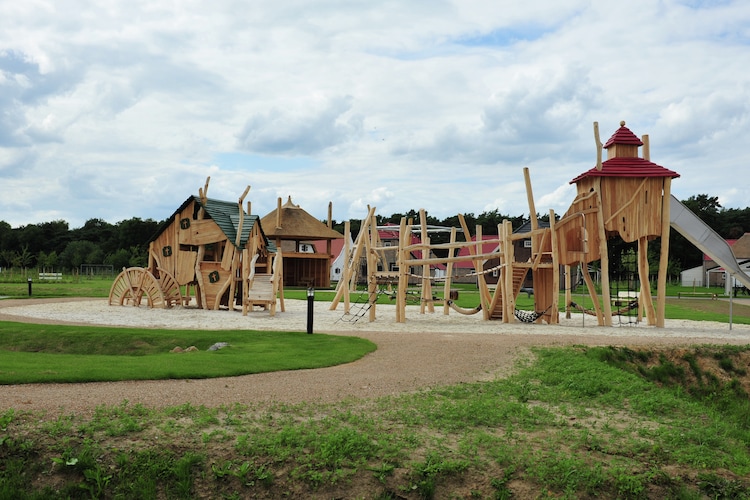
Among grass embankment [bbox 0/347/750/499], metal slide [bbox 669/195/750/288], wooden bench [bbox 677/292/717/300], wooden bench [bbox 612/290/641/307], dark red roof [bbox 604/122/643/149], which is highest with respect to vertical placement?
dark red roof [bbox 604/122/643/149]

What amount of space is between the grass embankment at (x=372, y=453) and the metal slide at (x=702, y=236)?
15718 mm

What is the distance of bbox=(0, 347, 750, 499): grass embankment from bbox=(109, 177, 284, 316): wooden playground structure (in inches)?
755

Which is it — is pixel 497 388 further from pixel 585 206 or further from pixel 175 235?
pixel 175 235

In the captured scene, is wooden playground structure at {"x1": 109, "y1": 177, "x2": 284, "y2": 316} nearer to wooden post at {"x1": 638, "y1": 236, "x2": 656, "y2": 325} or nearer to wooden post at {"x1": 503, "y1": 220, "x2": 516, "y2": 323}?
wooden post at {"x1": 503, "y1": 220, "x2": 516, "y2": 323}

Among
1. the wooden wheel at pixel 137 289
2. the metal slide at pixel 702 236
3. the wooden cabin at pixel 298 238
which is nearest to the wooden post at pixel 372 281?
the wooden wheel at pixel 137 289

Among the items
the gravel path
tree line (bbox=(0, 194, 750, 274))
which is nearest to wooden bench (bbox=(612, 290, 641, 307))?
the gravel path

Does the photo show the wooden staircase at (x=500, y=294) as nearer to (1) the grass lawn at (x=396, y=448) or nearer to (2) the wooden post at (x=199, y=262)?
(2) the wooden post at (x=199, y=262)

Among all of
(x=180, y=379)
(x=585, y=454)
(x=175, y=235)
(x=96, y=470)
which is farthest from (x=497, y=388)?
(x=175, y=235)

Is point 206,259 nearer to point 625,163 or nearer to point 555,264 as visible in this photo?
point 555,264

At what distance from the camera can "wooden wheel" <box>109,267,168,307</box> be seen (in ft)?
102

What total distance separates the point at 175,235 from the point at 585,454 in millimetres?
→ 25510

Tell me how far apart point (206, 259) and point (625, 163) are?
1865 cm

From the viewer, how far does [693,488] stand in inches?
321

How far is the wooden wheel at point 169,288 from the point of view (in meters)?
31.0
